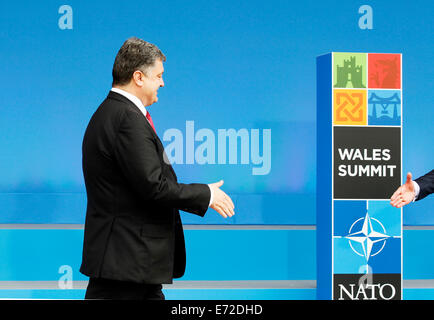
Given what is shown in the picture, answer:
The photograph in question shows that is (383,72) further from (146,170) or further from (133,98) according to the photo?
(146,170)

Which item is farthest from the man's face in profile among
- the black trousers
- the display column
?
the display column

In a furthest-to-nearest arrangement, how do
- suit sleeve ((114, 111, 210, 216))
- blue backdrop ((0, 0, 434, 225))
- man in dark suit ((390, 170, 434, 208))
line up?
blue backdrop ((0, 0, 434, 225))
man in dark suit ((390, 170, 434, 208))
suit sleeve ((114, 111, 210, 216))

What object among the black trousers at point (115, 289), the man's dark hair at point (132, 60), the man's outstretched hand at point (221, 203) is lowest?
the black trousers at point (115, 289)

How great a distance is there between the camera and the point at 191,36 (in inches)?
212

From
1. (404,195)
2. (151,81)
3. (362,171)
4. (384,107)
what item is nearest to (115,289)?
(151,81)

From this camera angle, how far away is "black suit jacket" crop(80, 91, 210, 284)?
1.81 meters

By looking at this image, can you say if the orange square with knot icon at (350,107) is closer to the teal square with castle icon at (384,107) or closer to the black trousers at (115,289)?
the teal square with castle icon at (384,107)

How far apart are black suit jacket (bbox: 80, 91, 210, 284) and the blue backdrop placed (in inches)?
135

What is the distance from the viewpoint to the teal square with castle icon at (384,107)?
11.5 ft

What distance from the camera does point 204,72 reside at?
5406 millimetres

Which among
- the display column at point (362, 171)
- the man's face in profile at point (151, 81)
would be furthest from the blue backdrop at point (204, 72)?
the man's face in profile at point (151, 81)

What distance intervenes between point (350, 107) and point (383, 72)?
26 cm

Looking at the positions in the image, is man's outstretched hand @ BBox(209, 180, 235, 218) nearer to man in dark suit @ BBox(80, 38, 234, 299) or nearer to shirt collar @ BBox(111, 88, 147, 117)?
man in dark suit @ BBox(80, 38, 234, 299)

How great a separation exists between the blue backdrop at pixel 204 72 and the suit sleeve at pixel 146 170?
138 inches
